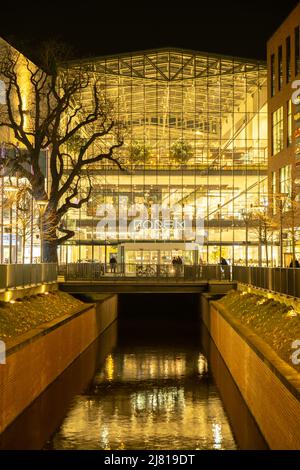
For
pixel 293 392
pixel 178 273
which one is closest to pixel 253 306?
pixel 293 392

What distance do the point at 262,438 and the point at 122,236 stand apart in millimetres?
57697

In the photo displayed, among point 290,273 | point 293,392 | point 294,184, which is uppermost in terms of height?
point 294,184

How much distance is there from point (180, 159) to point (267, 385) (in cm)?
5932

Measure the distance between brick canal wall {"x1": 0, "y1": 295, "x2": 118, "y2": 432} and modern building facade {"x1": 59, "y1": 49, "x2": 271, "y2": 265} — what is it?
37.7m

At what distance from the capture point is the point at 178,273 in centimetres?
5409

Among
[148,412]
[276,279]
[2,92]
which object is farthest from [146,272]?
[148,412]

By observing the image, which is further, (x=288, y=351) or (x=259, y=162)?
(x=259, y=162)

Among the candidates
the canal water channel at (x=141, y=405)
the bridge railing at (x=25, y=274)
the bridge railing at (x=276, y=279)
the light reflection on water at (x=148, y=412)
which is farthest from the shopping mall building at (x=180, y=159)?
the light reflection on water at (x=148, y=412)

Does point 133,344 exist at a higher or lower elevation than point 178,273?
lower

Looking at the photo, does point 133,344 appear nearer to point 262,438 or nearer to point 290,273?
point 290,273

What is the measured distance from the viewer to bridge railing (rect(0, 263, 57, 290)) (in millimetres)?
30297

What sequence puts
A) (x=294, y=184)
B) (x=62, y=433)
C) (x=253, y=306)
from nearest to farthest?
1. (x=62, y=433)
2. (x=253, y=306)
3. (x=294, y=184)

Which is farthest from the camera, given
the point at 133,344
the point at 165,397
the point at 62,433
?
the point at 133,344

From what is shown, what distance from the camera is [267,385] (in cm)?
1633
